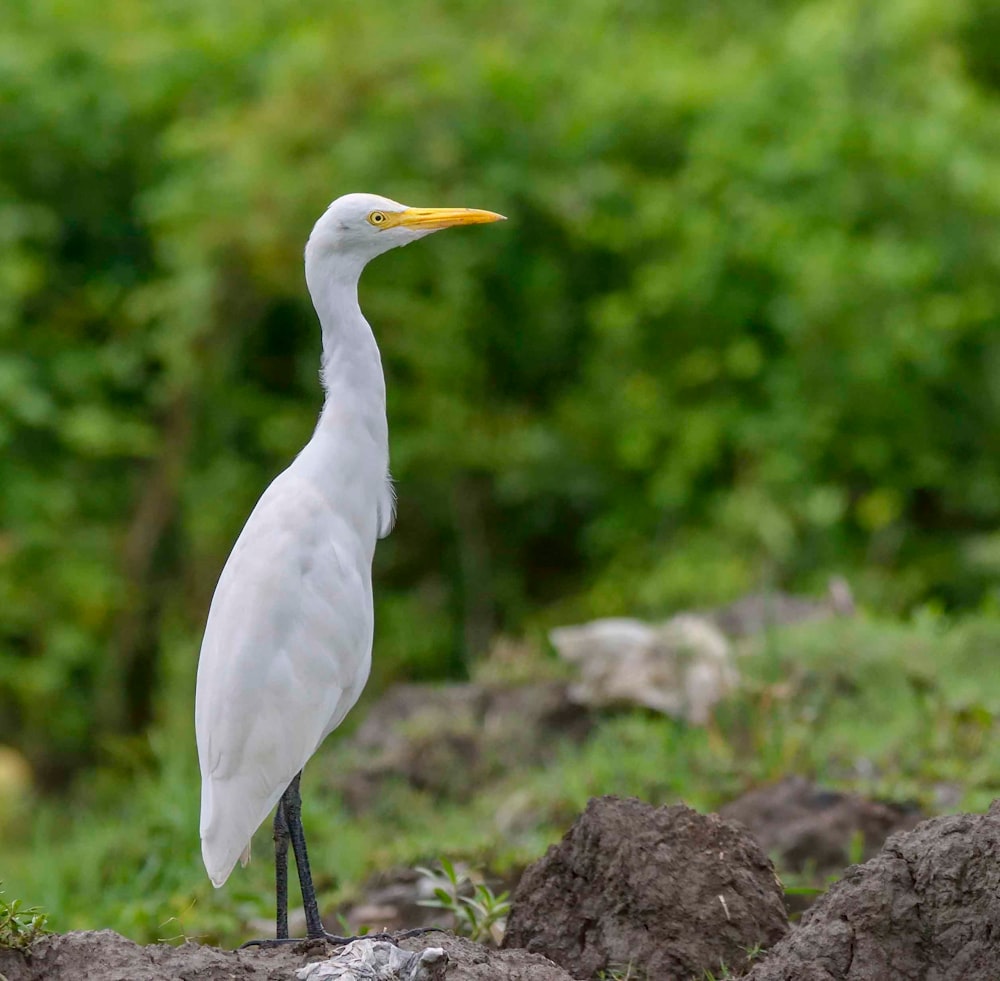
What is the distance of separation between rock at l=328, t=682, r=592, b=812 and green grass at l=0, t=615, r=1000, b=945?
93 mm

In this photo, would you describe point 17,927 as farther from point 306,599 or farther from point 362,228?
point 362,228

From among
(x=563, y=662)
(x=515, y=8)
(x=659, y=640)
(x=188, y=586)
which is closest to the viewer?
(x=659, y=640)

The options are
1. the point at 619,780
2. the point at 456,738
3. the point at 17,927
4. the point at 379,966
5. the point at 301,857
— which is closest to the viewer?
the point at 379,966

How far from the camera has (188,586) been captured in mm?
9438

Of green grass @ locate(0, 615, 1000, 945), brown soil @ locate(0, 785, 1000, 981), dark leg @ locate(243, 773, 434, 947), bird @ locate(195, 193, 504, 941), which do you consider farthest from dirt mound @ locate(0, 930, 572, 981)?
green grass @ locate(0, 615, 1000, 945)

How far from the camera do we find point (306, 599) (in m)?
3.65

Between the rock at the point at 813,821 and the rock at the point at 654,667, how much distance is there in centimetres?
119

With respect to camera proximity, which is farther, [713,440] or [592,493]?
[592,493]

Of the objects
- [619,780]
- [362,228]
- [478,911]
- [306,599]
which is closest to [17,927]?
[306,599]

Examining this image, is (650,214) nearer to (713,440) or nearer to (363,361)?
(713,440)

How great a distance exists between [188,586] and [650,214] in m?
3.62

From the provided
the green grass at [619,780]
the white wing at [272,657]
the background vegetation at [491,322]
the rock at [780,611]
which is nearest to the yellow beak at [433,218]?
the white wing at [272,657]

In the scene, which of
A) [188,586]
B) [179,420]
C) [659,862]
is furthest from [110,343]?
[659,862]

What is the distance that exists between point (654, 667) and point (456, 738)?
2.90 feet
